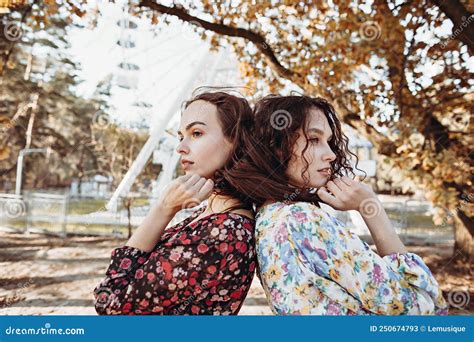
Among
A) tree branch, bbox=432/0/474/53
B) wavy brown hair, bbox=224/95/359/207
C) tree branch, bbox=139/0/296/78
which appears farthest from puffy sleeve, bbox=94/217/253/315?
tree branch, bbox=139/0/296/78

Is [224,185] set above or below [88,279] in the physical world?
above

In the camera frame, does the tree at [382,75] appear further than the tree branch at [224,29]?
Yes

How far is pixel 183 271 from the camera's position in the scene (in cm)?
69

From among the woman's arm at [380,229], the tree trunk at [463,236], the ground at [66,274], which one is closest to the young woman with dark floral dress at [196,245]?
the woman's arm at [380,229]

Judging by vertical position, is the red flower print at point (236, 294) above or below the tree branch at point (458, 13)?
below

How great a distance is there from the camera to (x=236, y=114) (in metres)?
0.78

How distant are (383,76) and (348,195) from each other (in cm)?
224

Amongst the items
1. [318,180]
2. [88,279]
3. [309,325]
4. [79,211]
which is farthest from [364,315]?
[79,211]

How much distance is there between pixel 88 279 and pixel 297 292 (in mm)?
3661

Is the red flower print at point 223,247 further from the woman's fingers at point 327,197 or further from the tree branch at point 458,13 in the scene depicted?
the tree branch at point 458,13

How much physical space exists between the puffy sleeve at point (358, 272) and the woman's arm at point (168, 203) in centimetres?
16

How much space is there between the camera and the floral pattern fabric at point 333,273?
661 millimetres

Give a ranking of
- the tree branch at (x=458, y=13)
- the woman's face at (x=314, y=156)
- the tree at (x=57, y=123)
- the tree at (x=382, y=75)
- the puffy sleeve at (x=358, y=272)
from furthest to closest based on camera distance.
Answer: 1. the tree at (x=57, y=123)
2. the tree at (x=382, y=75)
3. the tree branch at (x=458, y=13)
4. the woman's face at (x=314, y=156)
5. the puffy sleeve at (x=358, y=272)

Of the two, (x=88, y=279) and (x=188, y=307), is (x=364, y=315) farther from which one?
(x=88, y=279)
